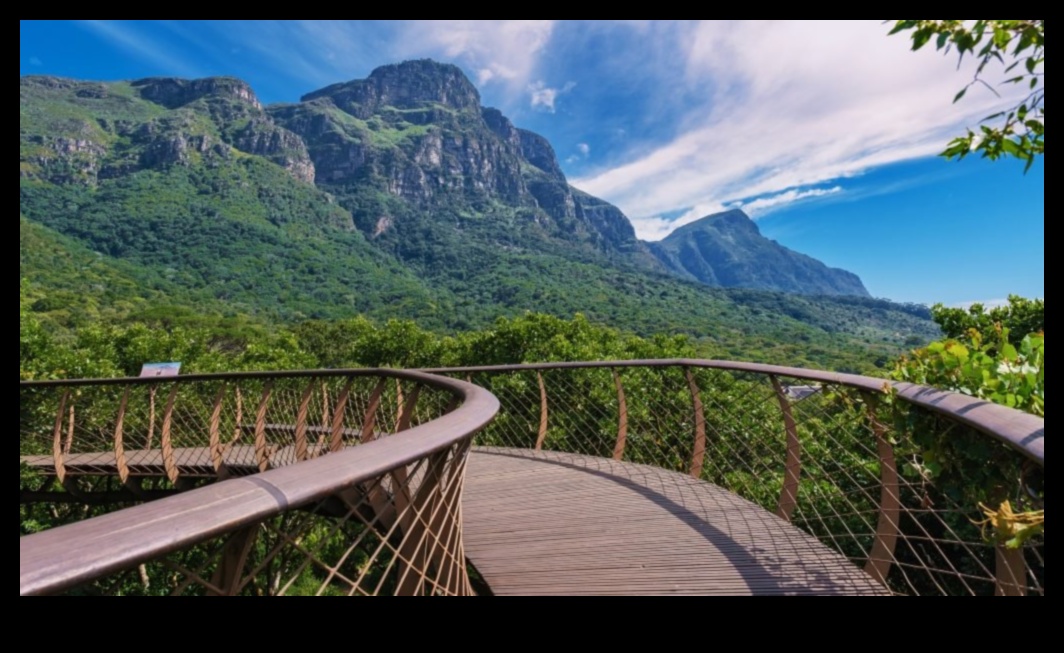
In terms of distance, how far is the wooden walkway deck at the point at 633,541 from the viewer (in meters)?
2.31

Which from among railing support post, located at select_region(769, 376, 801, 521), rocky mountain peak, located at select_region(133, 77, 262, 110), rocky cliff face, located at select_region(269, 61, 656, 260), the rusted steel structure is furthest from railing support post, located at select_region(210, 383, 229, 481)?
rocky mountain peak, located at select_region(133, 77, 262, 110)

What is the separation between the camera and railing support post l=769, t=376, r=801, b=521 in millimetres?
2799

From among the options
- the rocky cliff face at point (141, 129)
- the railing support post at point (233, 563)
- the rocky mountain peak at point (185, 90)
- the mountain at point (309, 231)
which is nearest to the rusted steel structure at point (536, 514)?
the railing support post at point (233, 563)

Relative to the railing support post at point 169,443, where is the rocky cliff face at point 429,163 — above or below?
above

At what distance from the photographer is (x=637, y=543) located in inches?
108

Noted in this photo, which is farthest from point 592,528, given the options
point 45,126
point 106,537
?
point 45,126

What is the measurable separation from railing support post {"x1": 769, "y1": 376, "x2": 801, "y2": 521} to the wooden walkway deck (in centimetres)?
12

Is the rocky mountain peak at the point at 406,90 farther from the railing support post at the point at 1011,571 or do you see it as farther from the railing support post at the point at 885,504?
the railing support post at the point at 1011,571

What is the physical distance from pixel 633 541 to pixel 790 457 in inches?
36.1

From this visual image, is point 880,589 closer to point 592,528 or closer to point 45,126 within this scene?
point 592,528

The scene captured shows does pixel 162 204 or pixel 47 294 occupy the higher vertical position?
pixel 162 204

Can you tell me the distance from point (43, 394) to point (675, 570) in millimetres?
11540

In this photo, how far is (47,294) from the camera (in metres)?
43.7

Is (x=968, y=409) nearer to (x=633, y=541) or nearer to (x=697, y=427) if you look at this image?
(x=633, y=541)
